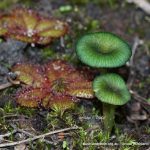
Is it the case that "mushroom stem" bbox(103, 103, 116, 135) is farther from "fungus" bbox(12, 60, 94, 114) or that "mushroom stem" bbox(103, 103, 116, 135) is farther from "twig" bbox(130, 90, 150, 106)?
"twig" bbox(130, 90, 150, 106)

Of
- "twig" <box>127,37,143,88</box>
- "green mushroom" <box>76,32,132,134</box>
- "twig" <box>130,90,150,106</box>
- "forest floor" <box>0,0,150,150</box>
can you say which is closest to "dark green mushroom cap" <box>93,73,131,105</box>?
"green mushroom" <box>76,32,132,134</box>

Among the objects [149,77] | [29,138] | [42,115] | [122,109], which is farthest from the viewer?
[149,77]

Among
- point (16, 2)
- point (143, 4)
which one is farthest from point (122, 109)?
point (16, 2)

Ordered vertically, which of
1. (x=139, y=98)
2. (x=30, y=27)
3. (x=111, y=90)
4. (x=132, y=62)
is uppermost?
(x=30, y=27)

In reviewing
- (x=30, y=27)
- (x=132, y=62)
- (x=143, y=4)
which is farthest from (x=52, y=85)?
(x=143, y=4)

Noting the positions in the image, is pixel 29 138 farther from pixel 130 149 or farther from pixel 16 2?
pixel 16 2

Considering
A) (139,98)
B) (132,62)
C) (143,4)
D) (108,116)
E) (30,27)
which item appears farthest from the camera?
(143,4)

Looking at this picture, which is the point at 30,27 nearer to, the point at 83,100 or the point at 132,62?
the point at 83,100
